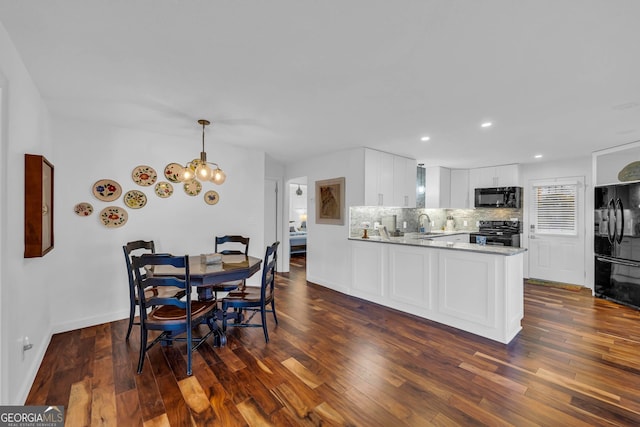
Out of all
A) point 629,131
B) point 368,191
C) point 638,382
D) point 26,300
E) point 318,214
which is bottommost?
point 638,382

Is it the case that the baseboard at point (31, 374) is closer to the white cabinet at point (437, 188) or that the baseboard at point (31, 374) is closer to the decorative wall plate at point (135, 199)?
the decorative wall plate at point (135, 199)

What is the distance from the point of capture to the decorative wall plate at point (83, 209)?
3166mm

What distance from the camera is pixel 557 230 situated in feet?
17.6

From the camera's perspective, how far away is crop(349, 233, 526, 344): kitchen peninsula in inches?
113

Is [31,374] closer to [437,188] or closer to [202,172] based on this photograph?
[202,172]

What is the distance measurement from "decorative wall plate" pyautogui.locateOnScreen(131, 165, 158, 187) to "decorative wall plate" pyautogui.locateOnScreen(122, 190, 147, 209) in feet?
0.42

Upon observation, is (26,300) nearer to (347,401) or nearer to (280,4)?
(347,401)

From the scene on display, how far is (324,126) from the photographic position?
332 cm

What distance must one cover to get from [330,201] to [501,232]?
382 cm

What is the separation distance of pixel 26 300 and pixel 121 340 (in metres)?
1.02

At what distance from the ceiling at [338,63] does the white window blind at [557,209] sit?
6.96 ft

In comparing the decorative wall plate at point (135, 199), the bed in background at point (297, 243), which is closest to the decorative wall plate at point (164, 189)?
the decorative wall plate at point (135, 199)

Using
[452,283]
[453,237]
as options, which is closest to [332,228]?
[452,283]

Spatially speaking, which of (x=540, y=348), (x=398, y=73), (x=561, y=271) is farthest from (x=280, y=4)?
(x=561, y=271)
